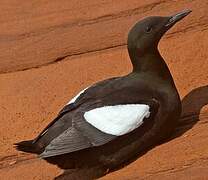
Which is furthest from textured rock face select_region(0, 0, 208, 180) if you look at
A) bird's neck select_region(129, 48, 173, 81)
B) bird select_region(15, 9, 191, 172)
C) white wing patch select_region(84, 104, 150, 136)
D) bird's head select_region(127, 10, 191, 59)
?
bird's head select_region(127, 10, 191, 59)

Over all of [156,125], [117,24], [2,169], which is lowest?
[2,169]

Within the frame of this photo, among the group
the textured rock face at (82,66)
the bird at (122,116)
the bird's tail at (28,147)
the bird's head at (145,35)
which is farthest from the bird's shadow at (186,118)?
the bird's head at (145,35)

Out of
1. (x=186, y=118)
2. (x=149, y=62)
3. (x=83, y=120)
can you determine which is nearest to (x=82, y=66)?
(x=186, y=118)

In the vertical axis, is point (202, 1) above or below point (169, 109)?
above

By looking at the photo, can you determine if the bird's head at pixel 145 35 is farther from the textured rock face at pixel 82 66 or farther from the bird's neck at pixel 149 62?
the textured rock face at pixel 82 66

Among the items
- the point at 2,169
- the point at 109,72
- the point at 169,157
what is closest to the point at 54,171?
the point at 2,169

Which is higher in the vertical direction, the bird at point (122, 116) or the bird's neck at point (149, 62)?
the bird's neck at point (149, 62)

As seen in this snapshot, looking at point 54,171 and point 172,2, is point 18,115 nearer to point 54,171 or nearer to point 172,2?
point 54,171

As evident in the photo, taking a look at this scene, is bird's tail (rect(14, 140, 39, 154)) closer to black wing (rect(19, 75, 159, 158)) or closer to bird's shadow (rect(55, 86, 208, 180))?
black wing (rect(19, 75, 159, 158))

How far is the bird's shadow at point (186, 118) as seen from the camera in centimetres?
Answer: 449

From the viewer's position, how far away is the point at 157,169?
433cm

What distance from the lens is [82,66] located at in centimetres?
575

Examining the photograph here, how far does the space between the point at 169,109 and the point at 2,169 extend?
1.16 metres

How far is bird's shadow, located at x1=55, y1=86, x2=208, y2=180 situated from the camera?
14.7 feet
